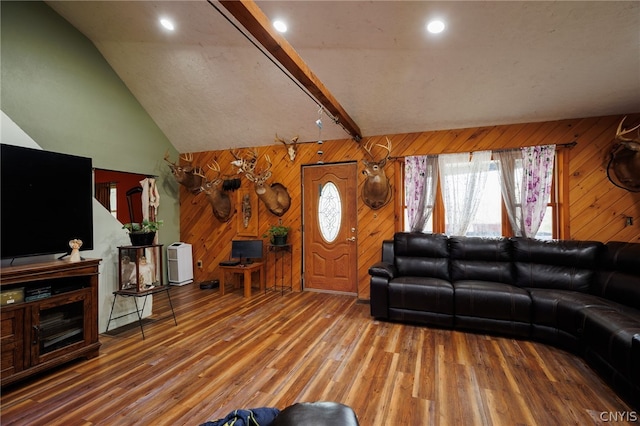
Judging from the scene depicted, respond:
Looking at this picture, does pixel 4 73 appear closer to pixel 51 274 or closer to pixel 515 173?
pixel 51 274

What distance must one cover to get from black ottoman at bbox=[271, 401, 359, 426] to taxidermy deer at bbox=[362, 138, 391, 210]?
10.5 feet

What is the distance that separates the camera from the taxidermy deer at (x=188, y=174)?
5074mm

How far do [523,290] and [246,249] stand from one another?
399 cm

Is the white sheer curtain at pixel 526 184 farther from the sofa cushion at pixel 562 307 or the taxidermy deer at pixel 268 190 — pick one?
the taxidermy deer at pixel 268 190

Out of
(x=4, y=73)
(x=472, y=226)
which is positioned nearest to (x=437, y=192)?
(x=472, y=226)

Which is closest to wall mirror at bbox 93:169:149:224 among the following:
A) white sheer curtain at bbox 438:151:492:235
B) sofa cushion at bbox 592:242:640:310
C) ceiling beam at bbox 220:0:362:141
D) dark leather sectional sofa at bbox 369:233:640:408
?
ceiling beam at bbox 220:0:362:141

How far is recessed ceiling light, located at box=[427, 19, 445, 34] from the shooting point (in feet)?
8.41

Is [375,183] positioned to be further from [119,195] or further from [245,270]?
[119,195]

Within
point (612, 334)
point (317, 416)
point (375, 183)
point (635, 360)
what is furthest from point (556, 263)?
point (317, 416)

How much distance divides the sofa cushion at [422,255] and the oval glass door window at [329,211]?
117 cm

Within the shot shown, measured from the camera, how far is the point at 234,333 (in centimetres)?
310

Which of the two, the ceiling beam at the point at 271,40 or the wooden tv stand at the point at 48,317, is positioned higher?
the ceiling beam at the point at 271,40

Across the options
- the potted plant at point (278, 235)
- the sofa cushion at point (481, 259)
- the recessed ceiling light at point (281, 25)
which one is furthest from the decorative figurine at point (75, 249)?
the sofa cushion at point (481, 259)

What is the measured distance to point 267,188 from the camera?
465 cm
